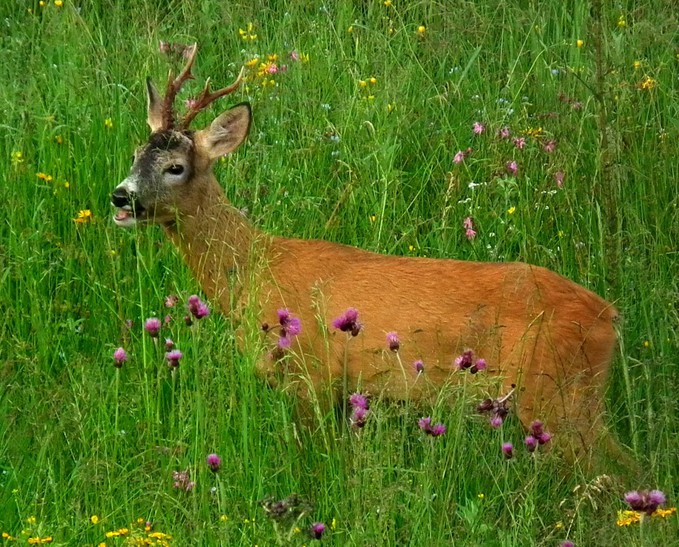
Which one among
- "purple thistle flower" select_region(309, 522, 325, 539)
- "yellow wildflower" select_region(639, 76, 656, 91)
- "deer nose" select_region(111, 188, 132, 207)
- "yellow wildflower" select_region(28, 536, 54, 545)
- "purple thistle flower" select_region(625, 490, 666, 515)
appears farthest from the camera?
"yellow wildflower" select_region(639, 76, 656, 91)

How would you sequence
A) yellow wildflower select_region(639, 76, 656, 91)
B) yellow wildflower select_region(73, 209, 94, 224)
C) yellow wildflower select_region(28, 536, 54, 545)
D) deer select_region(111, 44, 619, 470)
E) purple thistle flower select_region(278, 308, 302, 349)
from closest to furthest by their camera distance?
1. yellow wildflower select_region(28, 536, 54, 545)
2. purple thistle flower select_region(278, 308, 302, 349)
3. deer select_region(111, 44, 619, 470)
4. yellow wildflower select_region(73, 209, 94, 224)
5. yellow wildflower select_region(639, 76, 656, 91)

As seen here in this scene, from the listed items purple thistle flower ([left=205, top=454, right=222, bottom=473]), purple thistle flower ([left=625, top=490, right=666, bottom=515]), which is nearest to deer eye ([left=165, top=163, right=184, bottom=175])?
purple thistle flower ([left=205, top=454, right=222, bottom=473])

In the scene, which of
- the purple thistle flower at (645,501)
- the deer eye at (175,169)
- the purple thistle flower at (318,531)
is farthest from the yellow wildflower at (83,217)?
the purple thistle flower at (645,501)

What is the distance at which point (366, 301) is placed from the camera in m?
5.05

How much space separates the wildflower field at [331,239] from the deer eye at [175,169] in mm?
267

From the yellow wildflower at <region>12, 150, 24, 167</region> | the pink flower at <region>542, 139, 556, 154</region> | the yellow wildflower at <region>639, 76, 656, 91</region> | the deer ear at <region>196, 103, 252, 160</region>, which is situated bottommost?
the yellow wildflower at <region>12, 150, 24, 167</region>

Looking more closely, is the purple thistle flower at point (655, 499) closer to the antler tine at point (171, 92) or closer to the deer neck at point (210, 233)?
the deer neck at point (210, 233)

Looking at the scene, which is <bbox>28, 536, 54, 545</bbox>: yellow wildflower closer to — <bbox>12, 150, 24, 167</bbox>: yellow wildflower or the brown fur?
the brown fur

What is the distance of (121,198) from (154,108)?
24.5 inches

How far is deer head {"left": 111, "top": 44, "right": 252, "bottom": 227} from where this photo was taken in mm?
5164

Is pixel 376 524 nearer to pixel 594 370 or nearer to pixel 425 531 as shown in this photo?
pixel 425 531

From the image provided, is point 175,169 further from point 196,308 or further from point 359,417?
point 359,417

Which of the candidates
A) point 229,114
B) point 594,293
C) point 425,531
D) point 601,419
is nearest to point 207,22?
point 229,114

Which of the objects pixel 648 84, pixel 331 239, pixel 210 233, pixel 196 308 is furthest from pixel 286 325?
pixel 648 84
